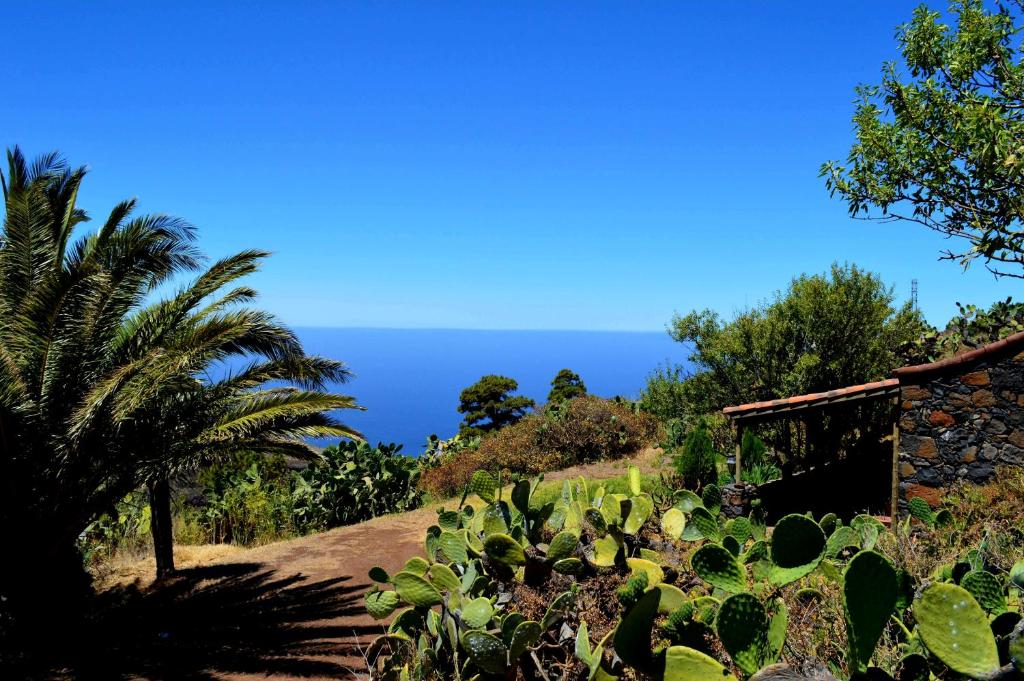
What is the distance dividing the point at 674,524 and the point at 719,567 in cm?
126

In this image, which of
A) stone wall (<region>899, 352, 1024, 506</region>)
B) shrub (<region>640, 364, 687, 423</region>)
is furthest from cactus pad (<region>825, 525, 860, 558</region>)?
shrub (<region>640, 364, 687, 423</region>)

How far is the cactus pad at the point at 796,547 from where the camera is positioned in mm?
2977

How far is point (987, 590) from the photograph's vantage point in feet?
9.16

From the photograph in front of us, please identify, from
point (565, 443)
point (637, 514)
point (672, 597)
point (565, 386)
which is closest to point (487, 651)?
point (672, 597)

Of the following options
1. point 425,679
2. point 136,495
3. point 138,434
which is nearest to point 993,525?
point 425,679

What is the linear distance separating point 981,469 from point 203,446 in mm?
9869

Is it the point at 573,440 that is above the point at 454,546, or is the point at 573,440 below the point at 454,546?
below

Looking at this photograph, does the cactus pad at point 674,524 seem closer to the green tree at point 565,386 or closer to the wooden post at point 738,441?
the wooden post at point 738,441

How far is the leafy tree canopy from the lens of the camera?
1827 cm

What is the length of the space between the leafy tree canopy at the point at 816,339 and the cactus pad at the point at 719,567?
1623 centimetres

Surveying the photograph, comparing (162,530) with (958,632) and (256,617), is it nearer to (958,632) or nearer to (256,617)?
(256,617)

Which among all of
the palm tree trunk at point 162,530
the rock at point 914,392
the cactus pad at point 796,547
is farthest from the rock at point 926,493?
the palm tree trunk at point 162,530

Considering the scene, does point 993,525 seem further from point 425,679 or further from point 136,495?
point 136,495

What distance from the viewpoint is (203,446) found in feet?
31.2
